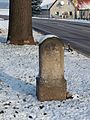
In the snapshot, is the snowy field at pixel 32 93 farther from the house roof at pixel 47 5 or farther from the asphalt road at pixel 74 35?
the house roof at pixel 47 5

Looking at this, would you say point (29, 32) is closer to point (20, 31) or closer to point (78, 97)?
point (20, 31)

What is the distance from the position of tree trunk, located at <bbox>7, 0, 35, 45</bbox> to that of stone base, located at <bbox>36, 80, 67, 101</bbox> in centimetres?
964

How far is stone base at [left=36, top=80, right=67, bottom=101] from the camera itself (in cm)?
766

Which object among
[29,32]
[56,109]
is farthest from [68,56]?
[56,109]

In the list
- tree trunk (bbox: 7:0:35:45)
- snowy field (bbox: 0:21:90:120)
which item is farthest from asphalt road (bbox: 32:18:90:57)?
snowy field (bbox: 0:21:90:120)

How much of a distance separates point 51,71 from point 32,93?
2.47 ft

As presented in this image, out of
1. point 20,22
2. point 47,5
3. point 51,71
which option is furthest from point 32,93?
point 47,5

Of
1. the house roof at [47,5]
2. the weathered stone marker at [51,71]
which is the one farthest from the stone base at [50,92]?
the house roof at [47,5]

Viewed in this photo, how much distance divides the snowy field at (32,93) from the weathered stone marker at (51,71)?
203 millimetres

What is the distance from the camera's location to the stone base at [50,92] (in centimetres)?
766

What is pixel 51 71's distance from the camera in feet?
25.5

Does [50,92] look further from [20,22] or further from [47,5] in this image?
[47,5]

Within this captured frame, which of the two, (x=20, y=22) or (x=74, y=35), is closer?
(x=20, y=22)

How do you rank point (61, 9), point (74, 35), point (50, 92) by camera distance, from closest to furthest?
point (50, 92), point (74, 35), point (61, 9)
